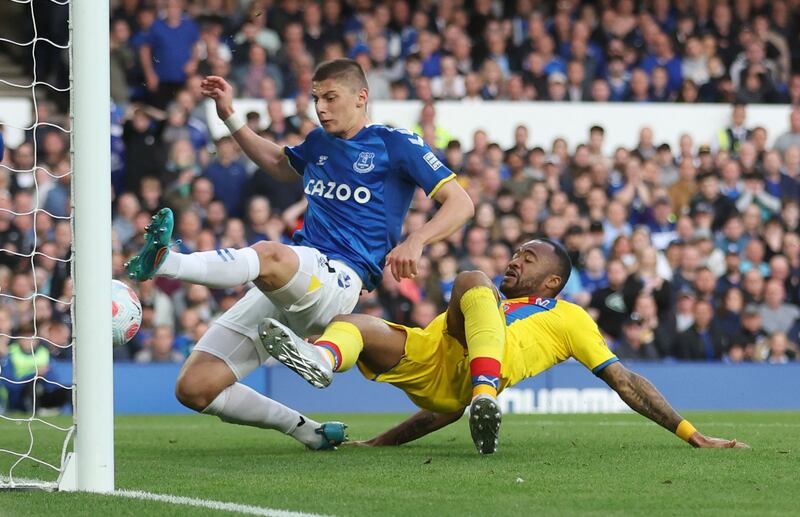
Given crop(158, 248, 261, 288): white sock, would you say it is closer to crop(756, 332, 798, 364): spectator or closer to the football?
the football

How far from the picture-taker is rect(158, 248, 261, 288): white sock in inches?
224

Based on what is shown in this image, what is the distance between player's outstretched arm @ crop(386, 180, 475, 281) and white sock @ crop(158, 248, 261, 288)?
2.07ft

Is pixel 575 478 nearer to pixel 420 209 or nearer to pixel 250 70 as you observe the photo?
pixel 420 209

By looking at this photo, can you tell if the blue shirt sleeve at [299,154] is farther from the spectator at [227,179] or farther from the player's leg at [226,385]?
the spectator at [227,179]

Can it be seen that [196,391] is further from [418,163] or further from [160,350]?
[160,350]

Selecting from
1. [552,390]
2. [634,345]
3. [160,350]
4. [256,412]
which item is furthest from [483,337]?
[634,345]

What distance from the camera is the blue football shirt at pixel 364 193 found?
6.69m

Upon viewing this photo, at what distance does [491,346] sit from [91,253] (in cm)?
209

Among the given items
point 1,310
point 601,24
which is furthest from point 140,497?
point 601,24

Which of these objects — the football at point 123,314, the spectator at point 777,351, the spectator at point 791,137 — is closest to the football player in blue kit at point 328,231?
the football at point 123,314

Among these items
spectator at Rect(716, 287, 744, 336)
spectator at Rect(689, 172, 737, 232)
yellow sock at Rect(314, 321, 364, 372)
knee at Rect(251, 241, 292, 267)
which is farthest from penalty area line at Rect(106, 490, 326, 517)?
spectator at Rect(689, 172, 737, 232)

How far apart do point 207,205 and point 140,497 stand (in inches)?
354

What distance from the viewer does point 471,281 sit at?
255 inches

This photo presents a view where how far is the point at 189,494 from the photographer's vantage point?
4898mm
